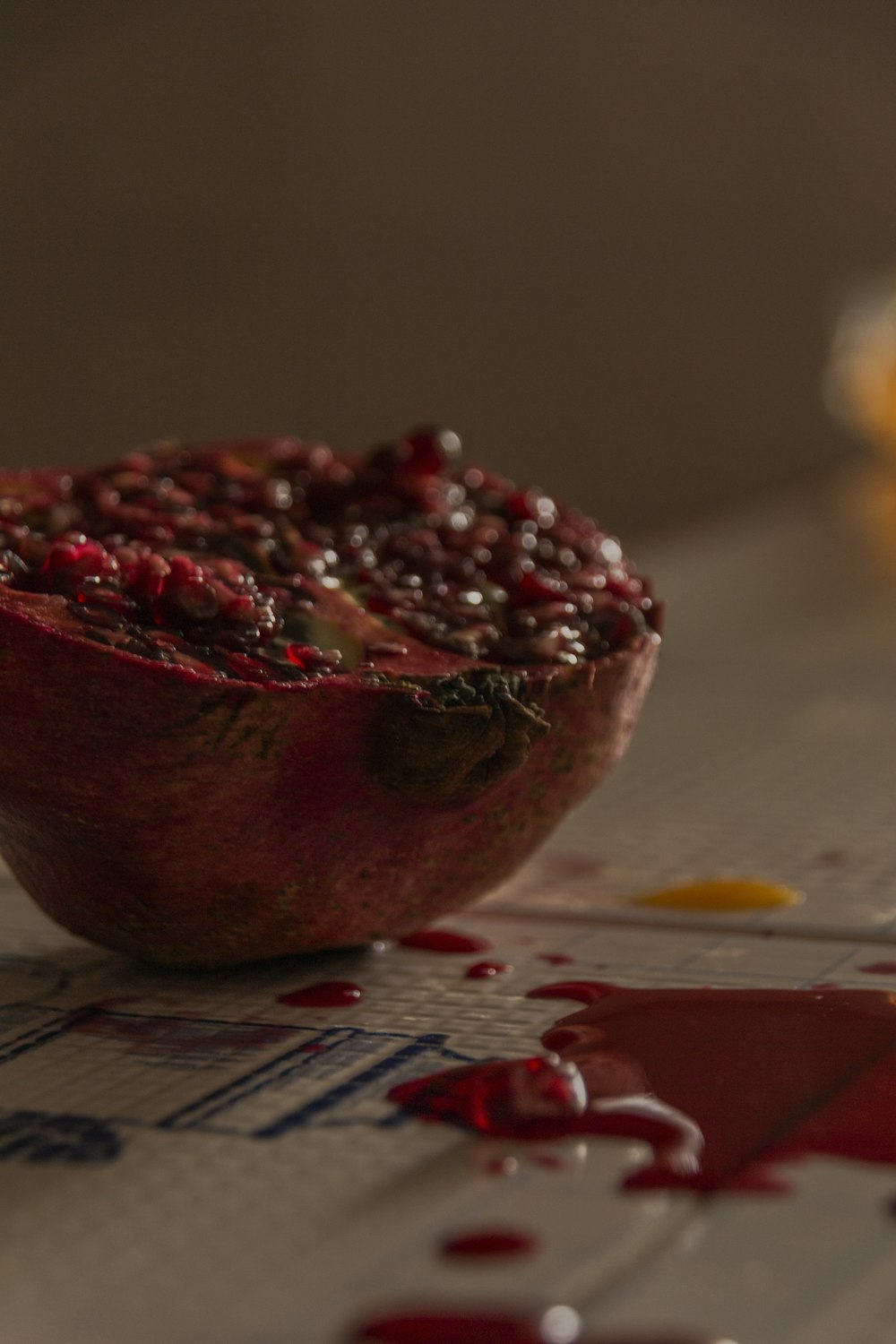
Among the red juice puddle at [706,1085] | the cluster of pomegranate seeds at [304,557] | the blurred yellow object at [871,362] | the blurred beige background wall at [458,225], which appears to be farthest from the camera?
the blurred beige background wall at [458,225]

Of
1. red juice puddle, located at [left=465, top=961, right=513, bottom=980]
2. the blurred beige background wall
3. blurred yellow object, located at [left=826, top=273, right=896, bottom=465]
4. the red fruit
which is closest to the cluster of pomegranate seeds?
the red fruit

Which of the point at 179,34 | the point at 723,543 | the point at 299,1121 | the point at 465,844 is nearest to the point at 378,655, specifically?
the point at 465,844

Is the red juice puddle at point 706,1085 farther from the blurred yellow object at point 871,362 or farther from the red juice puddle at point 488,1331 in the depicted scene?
the blurred yellow object at point 871,362

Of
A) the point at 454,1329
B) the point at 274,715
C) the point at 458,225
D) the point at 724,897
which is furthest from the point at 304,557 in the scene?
the point at 458,225

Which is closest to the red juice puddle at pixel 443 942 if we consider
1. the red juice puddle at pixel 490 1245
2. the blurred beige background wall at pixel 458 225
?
the red juice puddle at pixel 490 1245

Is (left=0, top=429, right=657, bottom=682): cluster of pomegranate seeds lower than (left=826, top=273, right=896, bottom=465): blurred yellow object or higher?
lower

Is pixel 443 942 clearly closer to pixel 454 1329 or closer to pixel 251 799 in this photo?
pixel 251 799

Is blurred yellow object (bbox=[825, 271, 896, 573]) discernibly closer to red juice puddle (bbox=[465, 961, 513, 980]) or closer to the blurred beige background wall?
the blurred beige background wall

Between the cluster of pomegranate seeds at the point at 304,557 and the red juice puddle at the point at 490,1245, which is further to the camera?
the cluster of pomegranate seeds at the point at 304,557
